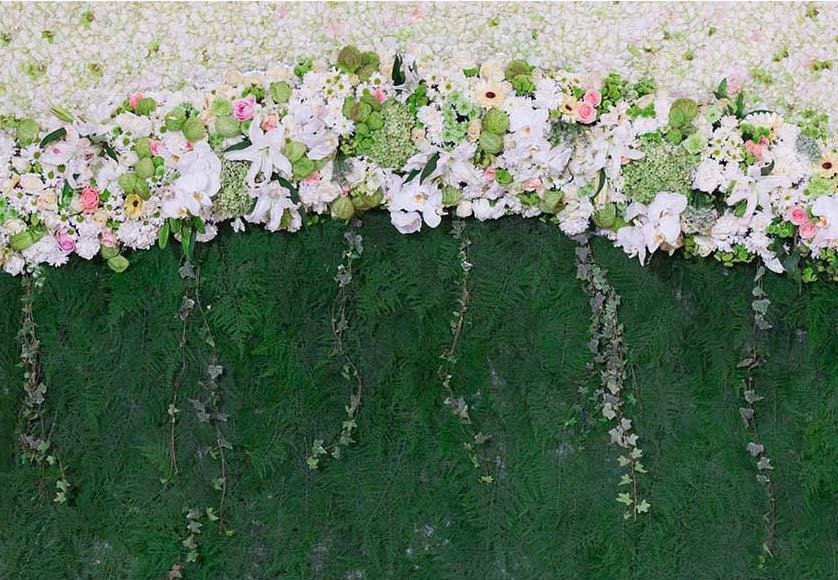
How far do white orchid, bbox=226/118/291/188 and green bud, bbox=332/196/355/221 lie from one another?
0.10 m

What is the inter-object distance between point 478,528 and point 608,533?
0.26 metres

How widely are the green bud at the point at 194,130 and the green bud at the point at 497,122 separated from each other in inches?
20.6

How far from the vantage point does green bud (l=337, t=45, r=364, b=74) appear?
1.49 metres

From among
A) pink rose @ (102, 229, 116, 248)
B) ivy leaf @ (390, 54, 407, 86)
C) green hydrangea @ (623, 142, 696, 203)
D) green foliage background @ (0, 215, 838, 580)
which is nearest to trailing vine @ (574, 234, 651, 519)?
green foliage background @ (0, 215, 838, 580)

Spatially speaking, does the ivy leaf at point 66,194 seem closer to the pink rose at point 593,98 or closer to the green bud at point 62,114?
the green bud at point 62,114

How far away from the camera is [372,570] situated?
161 cm

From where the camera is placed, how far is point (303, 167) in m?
1.47

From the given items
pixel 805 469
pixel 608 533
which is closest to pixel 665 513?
pixel 608 533

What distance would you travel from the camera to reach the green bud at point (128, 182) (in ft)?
4.89

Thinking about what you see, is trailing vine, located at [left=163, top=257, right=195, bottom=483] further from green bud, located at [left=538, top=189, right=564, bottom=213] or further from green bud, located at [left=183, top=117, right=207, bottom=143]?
green bud, located at [left=538, top=189, right=564, bottom=213]

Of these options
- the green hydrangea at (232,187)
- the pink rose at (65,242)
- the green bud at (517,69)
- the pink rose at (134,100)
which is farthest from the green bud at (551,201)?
the pink rose at (65,242)

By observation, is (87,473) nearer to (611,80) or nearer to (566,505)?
(566,505)

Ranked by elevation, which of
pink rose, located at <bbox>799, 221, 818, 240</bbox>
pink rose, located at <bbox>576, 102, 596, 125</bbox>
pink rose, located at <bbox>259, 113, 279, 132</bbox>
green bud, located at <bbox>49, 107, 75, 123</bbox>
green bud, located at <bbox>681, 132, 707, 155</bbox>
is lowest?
green bud, located at <bbox>49, 107, 75, 123</bbox>

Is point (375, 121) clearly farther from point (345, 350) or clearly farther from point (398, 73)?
point (345, 350)
